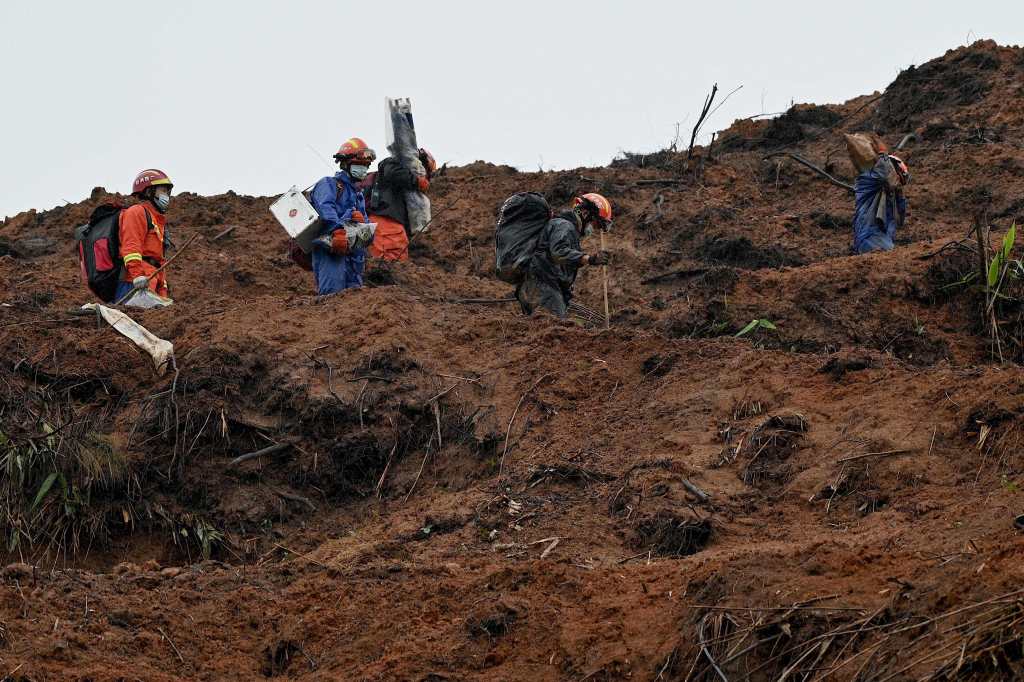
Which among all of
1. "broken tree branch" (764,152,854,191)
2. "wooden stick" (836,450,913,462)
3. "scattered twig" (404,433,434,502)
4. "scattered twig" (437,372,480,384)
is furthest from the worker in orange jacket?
"broken tree branch" (764,152,854,191)

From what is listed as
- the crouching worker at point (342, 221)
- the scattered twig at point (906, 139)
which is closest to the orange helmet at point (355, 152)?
the crouching worker at point (342, 221)

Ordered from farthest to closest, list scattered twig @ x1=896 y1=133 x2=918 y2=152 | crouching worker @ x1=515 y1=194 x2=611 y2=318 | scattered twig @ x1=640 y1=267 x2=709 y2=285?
scattered twig @ x1=896 y1=133 x2=918 y2=152, scattered twig @ x1=640 y1=267 x2=709 y2=285, crouching worker @ x1=515 y1=194 x2=611 y2=318

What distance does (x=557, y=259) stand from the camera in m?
10.9

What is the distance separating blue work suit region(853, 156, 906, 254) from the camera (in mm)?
13758

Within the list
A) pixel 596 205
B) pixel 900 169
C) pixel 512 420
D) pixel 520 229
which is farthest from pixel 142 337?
pixel 900 169

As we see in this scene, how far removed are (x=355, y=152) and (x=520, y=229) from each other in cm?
171

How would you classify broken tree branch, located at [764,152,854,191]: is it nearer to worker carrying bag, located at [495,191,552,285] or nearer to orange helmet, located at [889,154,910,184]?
orange helmet, located at [889,154,910,184]

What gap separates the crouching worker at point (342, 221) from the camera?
11.7 meters

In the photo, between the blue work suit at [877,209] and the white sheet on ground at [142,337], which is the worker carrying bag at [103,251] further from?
the blue work suit at [877,209]

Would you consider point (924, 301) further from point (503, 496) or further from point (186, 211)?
point (186, 211)

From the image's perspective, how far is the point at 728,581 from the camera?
5.55 m

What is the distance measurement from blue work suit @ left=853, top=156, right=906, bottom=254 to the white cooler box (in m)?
5.50

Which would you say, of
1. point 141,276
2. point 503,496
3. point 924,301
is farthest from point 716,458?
point 141,276

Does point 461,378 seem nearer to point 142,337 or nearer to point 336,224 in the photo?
point 142,337
